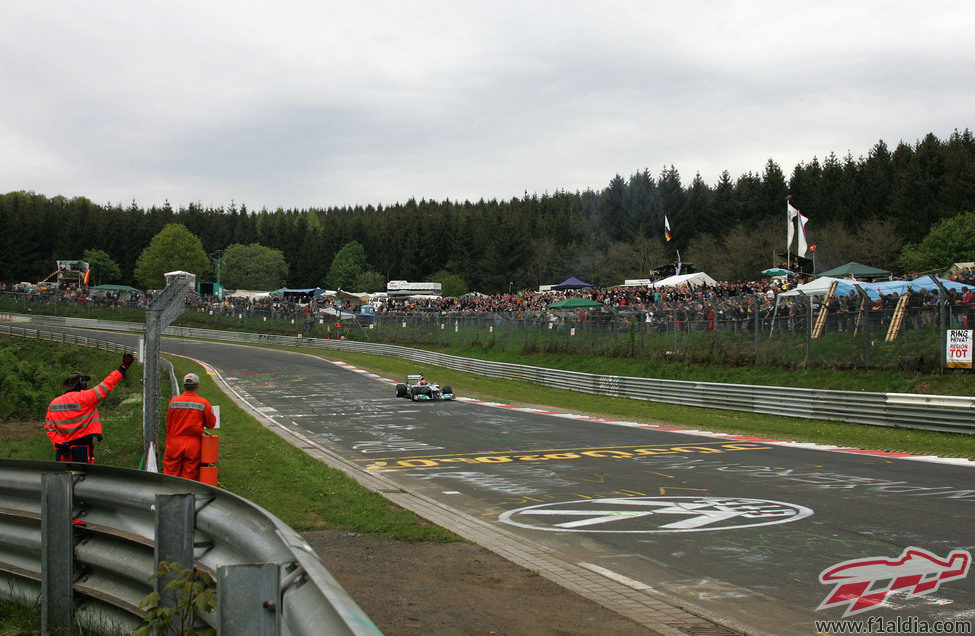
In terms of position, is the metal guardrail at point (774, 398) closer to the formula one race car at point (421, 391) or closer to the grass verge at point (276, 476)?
the formula one race car at point (421, 391)

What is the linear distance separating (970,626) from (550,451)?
37.7 feet

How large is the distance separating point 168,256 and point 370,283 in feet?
102

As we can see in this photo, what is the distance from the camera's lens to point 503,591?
22.3 feet

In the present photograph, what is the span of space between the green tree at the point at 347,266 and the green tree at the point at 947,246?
90.8 metres

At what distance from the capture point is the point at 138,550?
4.83m

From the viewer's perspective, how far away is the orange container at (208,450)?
926 centimetres

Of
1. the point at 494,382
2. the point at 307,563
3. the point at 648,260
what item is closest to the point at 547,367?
the point at 494,382

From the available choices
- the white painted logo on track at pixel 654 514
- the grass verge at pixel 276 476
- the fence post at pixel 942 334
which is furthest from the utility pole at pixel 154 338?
the fence post at pixel 942 334

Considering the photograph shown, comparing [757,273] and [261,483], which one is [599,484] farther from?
[757,273]

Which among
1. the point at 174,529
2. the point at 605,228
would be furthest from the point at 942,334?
the point at 605,228

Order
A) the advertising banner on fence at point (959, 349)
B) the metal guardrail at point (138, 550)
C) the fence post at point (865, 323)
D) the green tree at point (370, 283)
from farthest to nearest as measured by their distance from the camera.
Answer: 1. the green tree at point (370, 283)
2. the fence post at point (865, 323)
3. the advertising banner on fence at point (959, 349)
4. the metal guardrail at point (138, 550)

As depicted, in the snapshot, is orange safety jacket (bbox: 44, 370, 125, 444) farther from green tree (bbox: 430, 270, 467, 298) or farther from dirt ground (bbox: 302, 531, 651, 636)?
green tree (bbox: 430, 270, 467, 298)

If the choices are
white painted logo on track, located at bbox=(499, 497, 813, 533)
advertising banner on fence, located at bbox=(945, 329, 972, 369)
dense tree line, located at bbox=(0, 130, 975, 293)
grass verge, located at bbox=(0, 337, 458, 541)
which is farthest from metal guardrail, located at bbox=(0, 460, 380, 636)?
dense tree line, located at bbox=(0, 130, 975, 293)

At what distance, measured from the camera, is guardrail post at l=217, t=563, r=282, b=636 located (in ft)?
9.85
